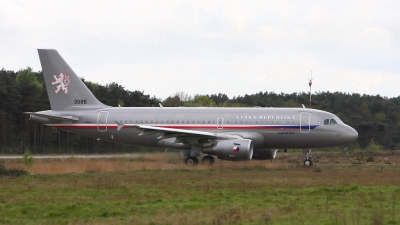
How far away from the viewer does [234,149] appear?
105 feet

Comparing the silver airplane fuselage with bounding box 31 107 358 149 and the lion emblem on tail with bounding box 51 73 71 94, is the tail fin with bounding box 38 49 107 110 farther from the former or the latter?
the silver airplane fuselage with bounding box 31 107 358 149

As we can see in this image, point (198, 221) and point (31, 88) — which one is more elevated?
point (31, 88)

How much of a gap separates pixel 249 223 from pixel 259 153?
24742 millimetres

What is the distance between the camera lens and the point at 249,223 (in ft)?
42.8

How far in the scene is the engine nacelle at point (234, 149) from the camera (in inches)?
1260

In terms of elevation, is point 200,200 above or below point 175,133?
below

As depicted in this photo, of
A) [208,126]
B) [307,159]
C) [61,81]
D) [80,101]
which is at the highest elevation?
[61,81]

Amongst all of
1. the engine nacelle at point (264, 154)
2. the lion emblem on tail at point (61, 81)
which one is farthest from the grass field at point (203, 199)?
the lion emblem on tail at point (61, 81)

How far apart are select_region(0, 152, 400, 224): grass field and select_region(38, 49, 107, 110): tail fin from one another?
12.2 m

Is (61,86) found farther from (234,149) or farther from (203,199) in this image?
(203,199)

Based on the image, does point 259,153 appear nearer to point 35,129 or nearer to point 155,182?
point 155,182

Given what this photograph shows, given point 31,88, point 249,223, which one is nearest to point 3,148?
point 31,88

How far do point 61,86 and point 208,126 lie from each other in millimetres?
9605

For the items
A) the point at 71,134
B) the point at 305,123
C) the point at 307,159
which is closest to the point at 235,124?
the point at 305,123
